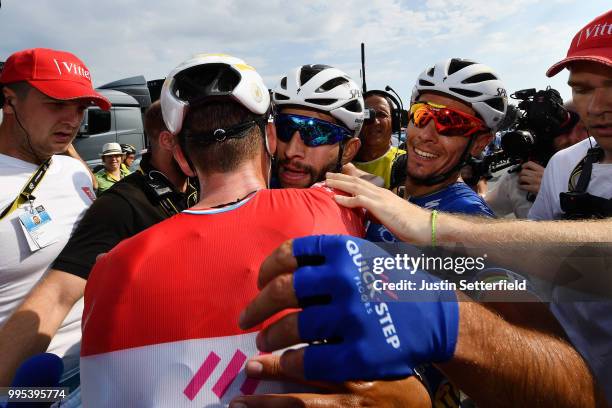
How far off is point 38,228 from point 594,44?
4011 mm

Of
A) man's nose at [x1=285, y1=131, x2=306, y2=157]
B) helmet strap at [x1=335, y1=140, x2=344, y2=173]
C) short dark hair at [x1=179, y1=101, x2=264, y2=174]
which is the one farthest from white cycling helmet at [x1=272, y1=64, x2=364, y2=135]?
short dark hair at [x1=179, y1=101, x2=264, y2=174]

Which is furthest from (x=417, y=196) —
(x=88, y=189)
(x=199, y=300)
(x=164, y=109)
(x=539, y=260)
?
(x=88, y=189)

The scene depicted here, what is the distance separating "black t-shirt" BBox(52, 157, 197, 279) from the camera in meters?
2.59

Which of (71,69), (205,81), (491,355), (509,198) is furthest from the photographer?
(509,198)

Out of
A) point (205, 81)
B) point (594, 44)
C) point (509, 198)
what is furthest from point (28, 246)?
point (509, 198)

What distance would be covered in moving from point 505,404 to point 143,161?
304 centimetres

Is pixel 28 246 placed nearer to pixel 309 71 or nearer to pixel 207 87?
pixel 207 87

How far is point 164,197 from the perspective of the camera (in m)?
3.12

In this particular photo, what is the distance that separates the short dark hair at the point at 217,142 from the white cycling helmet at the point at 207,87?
0.04 m

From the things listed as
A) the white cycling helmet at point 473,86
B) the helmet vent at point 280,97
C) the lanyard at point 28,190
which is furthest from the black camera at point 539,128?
the lanyard at point 28,190

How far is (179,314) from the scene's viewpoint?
133cm

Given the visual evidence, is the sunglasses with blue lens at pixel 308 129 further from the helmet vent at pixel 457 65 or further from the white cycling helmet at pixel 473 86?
the helmet vent at pixel 457 65

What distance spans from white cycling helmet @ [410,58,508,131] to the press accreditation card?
3.07 metres

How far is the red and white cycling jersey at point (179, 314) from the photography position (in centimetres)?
129
